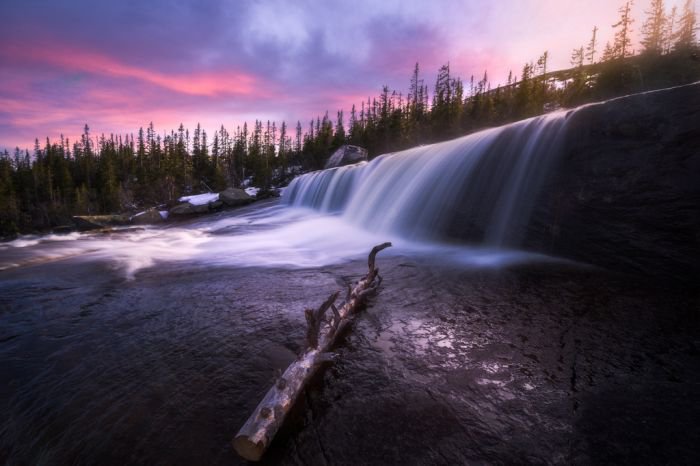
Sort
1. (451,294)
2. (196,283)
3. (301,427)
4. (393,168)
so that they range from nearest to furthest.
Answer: (301,427), (451,294), (196,283), (393,168)

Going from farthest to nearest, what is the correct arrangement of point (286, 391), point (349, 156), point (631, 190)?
point (349, 156) < point (631, 190) < point (286, 391)

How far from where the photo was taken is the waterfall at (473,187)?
720cm

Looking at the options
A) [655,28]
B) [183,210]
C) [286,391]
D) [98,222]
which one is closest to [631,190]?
[286,391]

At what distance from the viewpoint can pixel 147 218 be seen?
84.8 ft

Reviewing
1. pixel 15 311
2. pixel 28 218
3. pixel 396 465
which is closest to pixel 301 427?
pixel 396 465

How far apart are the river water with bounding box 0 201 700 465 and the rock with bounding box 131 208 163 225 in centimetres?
2347

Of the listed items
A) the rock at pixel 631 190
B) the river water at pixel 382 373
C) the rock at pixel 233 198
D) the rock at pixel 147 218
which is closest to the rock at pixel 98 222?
the rock at pixel 147 218

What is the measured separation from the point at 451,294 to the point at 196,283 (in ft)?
14.6

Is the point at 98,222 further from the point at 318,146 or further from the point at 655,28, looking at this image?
the point at 655,28

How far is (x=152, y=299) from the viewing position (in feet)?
15.8

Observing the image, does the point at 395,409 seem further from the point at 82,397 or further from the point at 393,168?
the point at 393,168

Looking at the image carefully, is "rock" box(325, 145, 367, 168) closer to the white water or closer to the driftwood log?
the white water

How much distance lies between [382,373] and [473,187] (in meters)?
7.08

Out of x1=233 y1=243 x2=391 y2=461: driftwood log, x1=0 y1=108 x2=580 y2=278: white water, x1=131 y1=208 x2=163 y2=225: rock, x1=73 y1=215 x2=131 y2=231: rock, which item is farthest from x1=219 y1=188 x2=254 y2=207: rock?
x1=233 y1=243 x2=391 y2=461: driftwood log
